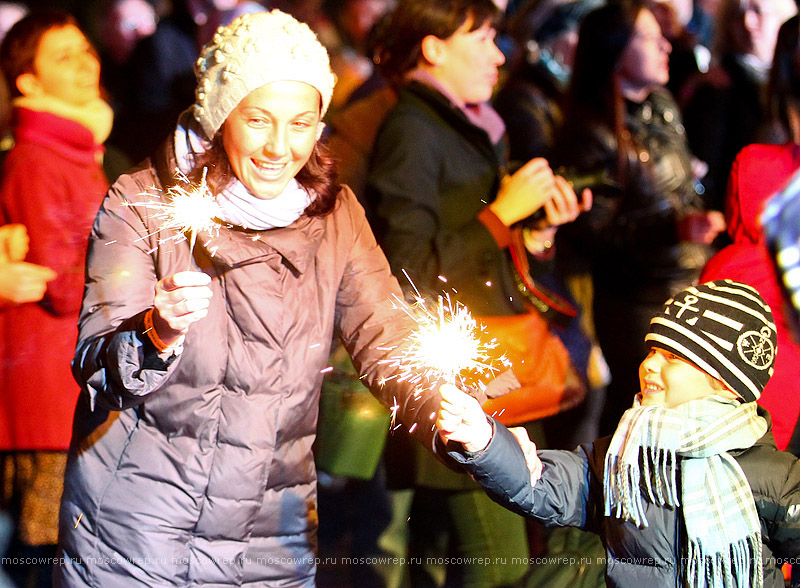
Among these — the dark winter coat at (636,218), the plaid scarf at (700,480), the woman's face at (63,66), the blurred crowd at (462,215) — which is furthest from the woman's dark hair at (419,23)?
the plaid scarf at (700,480)

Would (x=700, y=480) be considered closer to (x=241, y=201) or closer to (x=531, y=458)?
(x=531, y=458)

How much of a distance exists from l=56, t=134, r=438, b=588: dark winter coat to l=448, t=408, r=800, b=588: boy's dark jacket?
217 mm

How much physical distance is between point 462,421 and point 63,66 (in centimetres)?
201

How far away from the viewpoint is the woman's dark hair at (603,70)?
3746 millimetres

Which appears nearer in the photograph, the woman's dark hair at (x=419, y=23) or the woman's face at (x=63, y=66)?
the woman's dark hair at (x=419, y=23)

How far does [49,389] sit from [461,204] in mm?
1385

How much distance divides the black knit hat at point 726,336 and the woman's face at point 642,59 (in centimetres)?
178

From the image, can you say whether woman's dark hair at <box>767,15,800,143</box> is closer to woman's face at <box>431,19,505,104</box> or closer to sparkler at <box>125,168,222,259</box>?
woman's face at <box>431,19,505,104</box>

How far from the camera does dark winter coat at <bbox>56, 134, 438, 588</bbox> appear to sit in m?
2.15

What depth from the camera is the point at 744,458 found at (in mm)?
2217

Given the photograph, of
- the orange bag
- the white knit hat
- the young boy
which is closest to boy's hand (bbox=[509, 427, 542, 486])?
the young boy

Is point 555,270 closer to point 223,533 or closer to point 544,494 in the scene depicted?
point 544,494

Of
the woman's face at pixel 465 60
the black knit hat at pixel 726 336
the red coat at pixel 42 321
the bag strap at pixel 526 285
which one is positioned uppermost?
the woman's face at pixel 465 60

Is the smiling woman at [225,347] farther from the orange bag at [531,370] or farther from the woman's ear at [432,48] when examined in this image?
the woman's ear at [432,48]
